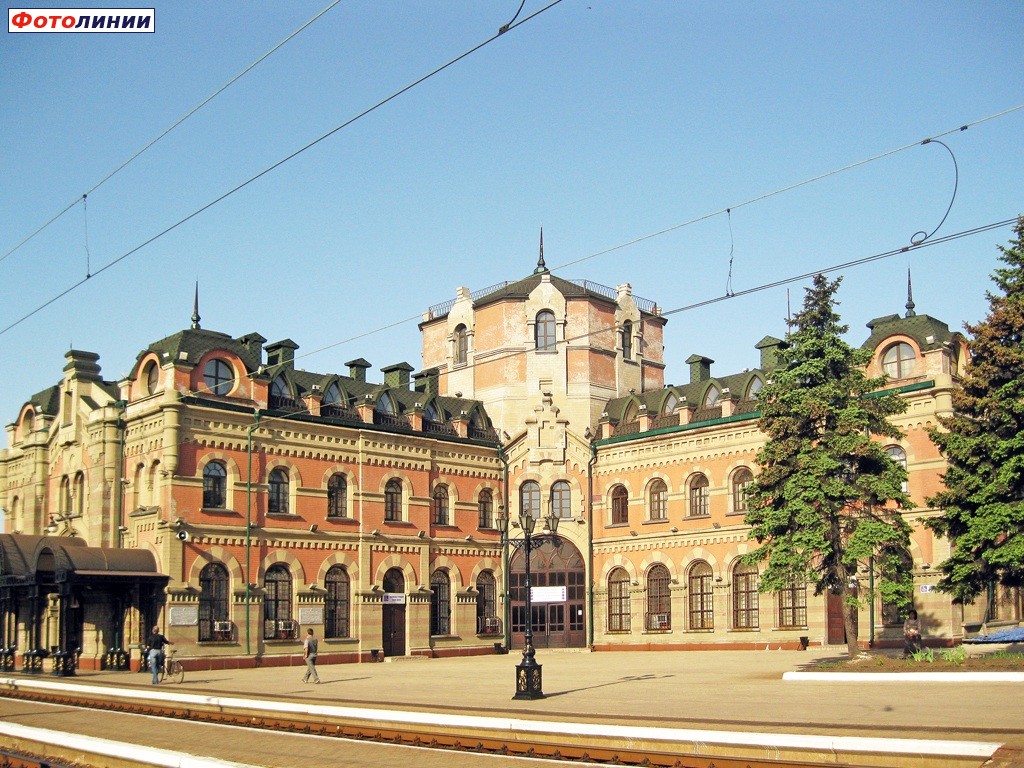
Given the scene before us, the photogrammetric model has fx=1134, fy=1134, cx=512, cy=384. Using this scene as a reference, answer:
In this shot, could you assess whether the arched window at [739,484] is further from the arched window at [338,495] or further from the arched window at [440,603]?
the arched window at [338,495]

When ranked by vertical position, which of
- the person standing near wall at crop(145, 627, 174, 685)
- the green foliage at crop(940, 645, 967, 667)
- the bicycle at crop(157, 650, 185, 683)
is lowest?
the bicycle at crop(157, 650, 185, 683)

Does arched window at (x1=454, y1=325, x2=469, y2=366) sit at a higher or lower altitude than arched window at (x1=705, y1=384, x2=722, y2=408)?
higher

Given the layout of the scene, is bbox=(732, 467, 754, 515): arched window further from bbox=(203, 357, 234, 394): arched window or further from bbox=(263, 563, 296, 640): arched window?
bbox=(203, 357, 234, 394): arched window

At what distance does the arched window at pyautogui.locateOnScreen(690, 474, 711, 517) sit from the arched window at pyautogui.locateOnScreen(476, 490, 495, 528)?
9431 millimetres

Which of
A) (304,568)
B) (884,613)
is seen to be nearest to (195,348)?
(304,568)

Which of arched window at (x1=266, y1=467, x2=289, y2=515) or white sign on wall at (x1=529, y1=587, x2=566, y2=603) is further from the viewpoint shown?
white sign on wall at (x1=529, y1=587, x2=566, y2=603)

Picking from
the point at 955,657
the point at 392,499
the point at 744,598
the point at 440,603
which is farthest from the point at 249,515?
the point at 955,657

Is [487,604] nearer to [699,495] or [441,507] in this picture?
[441,507]

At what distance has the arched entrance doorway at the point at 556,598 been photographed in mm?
48875

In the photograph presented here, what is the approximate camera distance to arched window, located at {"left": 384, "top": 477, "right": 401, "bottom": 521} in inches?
1852

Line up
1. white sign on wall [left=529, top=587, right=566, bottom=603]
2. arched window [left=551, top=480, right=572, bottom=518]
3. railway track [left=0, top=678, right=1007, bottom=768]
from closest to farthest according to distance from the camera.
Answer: railway track [left=0, top=678, right=1007, bottom=768] → white sign on wall [left=529, top=587, right=566, bottom=603] → arched window [left=551, top=480, right=572, bottom=518]

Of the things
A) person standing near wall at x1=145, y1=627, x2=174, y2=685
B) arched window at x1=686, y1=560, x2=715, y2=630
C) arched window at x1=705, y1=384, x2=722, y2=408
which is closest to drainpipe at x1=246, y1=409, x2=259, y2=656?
person standing near wall at x1=145, y1=627, x2=174, y2=685

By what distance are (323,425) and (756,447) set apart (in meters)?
17.0

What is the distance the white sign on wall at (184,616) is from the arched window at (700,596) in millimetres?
19134
